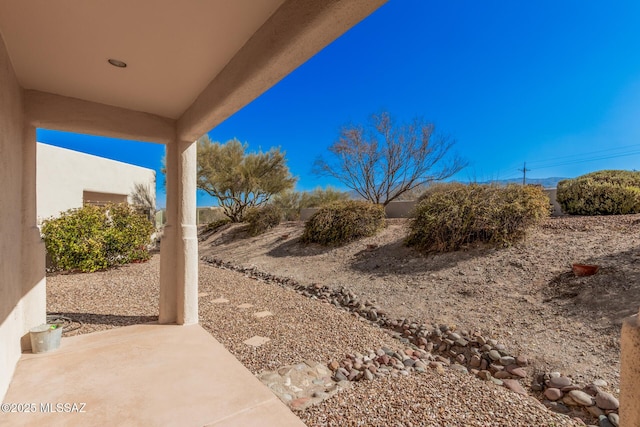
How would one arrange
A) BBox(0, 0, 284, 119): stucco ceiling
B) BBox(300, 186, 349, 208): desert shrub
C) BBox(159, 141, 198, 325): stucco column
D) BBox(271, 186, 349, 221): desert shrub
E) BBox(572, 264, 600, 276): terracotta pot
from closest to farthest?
BBox(0, 0, 284, 119): stucco ceiling → BBox(159, 141, 198, 325): stucco column → BBox(572, 264, 600, 276): terracotta pot → BBox(271, 186, 349, 221): desert shrub → BBox(300, 186, 349, 208): desert shrub

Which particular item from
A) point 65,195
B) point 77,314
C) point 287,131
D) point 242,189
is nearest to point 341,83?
point 287,131

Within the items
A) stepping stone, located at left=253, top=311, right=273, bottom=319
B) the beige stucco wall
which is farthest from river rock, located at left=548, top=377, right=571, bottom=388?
the beige stucco wall

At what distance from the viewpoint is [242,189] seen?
1418 centimetres

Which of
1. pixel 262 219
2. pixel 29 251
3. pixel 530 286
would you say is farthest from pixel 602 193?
pixel 262 219

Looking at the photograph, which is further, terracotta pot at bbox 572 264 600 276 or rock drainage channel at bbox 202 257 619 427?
terracotta pot at bbox 572 264 600 276

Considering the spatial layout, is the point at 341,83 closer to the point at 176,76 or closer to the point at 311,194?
the point at 311,194

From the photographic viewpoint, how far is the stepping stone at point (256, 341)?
3.07 m

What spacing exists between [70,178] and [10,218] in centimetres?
812

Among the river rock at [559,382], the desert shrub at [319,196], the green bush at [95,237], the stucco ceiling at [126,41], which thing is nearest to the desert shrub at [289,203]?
the desert shrub at [319,196]

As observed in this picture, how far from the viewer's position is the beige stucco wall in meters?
7.82

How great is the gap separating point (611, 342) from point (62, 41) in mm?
5110

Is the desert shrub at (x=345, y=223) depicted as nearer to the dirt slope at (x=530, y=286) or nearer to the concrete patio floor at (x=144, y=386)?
the dirt slope at (x=530, y=286)

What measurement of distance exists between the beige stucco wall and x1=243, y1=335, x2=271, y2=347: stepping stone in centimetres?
757

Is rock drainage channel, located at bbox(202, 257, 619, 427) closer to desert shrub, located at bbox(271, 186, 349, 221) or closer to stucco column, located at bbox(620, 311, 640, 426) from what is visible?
stucco column, located at bbox(620, 311, 640, 426)
